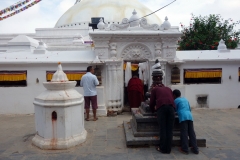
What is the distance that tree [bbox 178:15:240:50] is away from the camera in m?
14.2

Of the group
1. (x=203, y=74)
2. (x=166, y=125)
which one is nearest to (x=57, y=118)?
(x=166, y=125)

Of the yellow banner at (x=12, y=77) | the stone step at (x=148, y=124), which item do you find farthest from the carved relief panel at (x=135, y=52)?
the yellow banner at (x=12, y=77)

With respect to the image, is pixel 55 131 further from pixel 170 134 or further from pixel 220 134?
pixel 220 134

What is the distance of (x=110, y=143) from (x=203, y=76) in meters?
5.20

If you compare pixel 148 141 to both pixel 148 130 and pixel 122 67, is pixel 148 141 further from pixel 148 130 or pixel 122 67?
pixel 122 67

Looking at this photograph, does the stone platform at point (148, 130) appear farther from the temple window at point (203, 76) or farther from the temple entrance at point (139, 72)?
the temple window at point (203, 76)

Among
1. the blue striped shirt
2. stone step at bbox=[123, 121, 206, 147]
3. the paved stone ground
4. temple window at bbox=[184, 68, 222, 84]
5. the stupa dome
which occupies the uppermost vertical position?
the stupa dome

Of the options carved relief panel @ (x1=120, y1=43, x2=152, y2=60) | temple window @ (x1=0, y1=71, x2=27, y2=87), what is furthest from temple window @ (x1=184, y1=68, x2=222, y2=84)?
temple window @ (x1=0, y1=71, x2=27, y2=87)

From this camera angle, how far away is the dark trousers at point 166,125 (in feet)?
13.5

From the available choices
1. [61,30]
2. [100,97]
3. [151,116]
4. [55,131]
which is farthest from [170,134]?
[61,30]

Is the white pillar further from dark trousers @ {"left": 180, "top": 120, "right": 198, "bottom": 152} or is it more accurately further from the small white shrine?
dark trousers @ {"left": 180, "top": 120, "right": 198, "bottom": 152}

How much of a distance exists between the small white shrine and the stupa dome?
16510 mm

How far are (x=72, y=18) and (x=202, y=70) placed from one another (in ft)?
53.6

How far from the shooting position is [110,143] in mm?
4816
